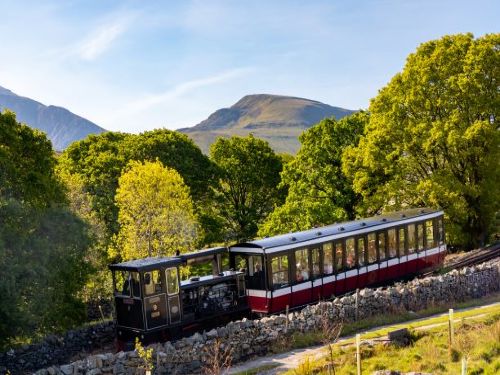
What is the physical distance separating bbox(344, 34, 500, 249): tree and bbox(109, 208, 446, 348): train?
5385 mm

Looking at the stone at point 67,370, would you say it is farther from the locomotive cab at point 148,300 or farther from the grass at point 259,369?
the grass at point 259,369

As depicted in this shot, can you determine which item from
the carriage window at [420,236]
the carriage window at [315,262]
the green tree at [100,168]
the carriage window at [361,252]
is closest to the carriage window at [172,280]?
the carriage window at [315,262]

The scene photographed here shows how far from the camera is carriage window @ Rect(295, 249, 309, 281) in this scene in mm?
24583

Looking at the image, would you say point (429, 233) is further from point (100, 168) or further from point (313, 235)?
point (100, 168)

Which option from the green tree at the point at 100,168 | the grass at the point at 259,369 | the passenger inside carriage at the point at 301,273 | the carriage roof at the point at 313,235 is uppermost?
the green tree at the point at 100,168

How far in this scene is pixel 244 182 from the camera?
173 ft

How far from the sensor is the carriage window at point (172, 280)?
21297 millimetres

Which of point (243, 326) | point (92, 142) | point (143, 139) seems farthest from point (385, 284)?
point (92, 142)

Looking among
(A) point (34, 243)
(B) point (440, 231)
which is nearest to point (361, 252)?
(B) point (440, 231)

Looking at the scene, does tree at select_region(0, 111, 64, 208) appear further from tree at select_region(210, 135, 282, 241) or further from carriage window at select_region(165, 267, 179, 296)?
tree at select_region(210, 135, 282, 241)

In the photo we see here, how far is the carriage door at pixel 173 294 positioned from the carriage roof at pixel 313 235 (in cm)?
369

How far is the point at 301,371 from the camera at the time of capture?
15953 mm

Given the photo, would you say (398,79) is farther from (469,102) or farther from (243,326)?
(243,326)

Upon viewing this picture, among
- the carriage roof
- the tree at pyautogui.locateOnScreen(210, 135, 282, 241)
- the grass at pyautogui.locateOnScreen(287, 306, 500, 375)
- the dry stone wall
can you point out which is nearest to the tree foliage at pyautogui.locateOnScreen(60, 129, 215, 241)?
the tree at pyautogui.locateOnScreen(210, 135, 282, 241)
